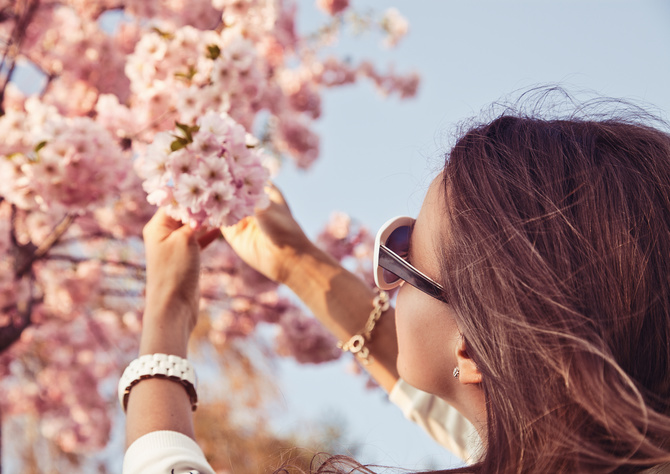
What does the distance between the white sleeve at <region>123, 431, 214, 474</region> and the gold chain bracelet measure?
2.17 feet

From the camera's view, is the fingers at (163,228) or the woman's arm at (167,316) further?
the fingers at (163,228)

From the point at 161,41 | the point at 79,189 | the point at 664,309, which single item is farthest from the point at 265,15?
the point at 664,309

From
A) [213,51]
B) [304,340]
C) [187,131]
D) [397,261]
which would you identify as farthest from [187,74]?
[304,340]

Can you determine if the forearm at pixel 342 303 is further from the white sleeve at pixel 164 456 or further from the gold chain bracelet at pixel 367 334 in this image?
the white sleeve at pixel 164 456

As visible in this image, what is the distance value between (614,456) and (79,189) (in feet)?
5.78

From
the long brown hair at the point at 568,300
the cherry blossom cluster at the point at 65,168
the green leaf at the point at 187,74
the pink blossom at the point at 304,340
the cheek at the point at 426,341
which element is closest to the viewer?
the long brown hair at the point at 568,300

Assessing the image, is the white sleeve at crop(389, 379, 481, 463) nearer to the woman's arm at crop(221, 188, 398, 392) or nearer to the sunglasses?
the woman's arm at crop(221, 188, 398, 392)

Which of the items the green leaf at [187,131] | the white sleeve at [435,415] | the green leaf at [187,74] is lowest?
the white sleeve at [435,415]

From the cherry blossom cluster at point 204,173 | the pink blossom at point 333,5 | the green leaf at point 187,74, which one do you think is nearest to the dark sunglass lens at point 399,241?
the cherry blossom cluster at point 204,173

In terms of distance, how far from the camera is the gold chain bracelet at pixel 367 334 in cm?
158

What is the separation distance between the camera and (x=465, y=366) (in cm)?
97

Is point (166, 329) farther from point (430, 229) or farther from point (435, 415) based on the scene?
point (435, 415)

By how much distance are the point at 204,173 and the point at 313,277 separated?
0.49 meters

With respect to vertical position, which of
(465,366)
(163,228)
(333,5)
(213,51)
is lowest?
(465,366)
